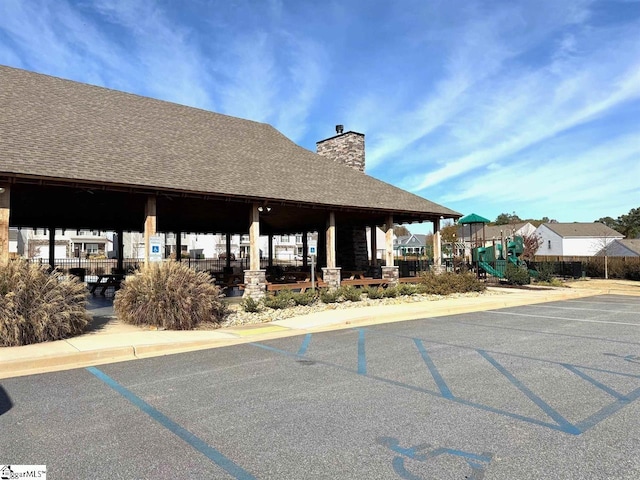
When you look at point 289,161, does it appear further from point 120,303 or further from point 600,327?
point 600,327

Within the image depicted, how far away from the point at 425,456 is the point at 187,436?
2.22 meters

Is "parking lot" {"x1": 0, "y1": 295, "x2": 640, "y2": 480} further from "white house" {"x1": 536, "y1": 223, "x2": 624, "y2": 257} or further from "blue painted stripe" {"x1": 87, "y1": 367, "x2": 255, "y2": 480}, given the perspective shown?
"white house" {"x1": 536, "y1": 223, "x2": 624, "y2": 257}

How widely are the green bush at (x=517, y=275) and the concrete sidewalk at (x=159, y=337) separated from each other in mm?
9499

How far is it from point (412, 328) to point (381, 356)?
11.0 feet

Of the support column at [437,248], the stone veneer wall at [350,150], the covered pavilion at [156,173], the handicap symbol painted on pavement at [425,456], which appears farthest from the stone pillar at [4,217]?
the support column at [437,248]

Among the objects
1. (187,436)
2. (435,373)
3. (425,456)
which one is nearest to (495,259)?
(435,373)

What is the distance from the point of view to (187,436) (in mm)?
4422

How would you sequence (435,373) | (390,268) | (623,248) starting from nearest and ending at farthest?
(435,373) → (390,268) → (623,248)

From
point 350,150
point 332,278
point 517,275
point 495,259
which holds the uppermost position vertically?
point 350,150

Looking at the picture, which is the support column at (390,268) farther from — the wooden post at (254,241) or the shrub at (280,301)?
the wooden post at (254,241)

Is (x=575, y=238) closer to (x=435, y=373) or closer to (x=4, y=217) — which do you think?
(x=435, y=373)

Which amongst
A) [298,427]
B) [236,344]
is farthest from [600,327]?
[298,427]

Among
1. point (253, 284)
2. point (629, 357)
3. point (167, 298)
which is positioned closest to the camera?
point (629, 357)

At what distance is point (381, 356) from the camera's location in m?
8.00
